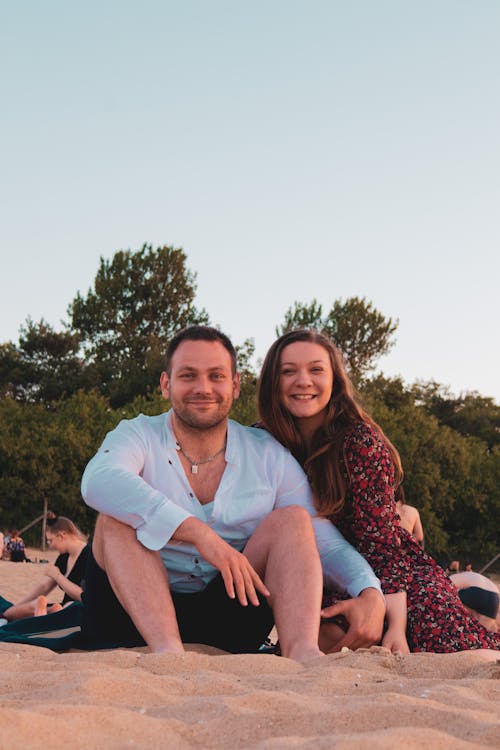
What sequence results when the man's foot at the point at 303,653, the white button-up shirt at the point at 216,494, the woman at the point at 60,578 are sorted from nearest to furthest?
the man's foot at the point at 303,653
the white button-up shirt at the point at 216,494
the woman at the point at 60,578

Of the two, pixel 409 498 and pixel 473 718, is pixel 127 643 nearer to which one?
pixel 473 718

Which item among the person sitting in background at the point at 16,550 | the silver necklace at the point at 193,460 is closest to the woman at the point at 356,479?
the silver necklace at the point at 193,460

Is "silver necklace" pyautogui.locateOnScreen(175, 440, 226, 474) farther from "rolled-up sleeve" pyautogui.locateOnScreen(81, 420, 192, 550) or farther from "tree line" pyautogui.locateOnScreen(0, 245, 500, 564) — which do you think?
"tree line" pyautogui.locateOnScreen(0, 245, 500, 564)

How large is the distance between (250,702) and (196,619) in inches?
58.4

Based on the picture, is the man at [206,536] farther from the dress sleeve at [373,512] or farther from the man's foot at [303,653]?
the dress sleeve at [373,512]

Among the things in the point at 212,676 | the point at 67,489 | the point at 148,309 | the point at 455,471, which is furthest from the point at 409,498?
the point at 212,676

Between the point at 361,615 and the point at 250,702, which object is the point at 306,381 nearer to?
the point at 361,615

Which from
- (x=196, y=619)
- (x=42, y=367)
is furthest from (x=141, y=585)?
(x=42, y=367)

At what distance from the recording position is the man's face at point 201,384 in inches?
148

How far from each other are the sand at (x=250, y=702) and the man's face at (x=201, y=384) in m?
1.23

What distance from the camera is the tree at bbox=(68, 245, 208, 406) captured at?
37.7 metres

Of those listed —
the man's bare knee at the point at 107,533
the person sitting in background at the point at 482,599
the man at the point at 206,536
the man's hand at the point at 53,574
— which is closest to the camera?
the man at the point at 206,536

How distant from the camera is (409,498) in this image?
85.1ft

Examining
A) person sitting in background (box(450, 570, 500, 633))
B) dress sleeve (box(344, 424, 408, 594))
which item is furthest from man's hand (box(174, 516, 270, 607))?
person sitting in background (box(450, 570, 500, 633))
